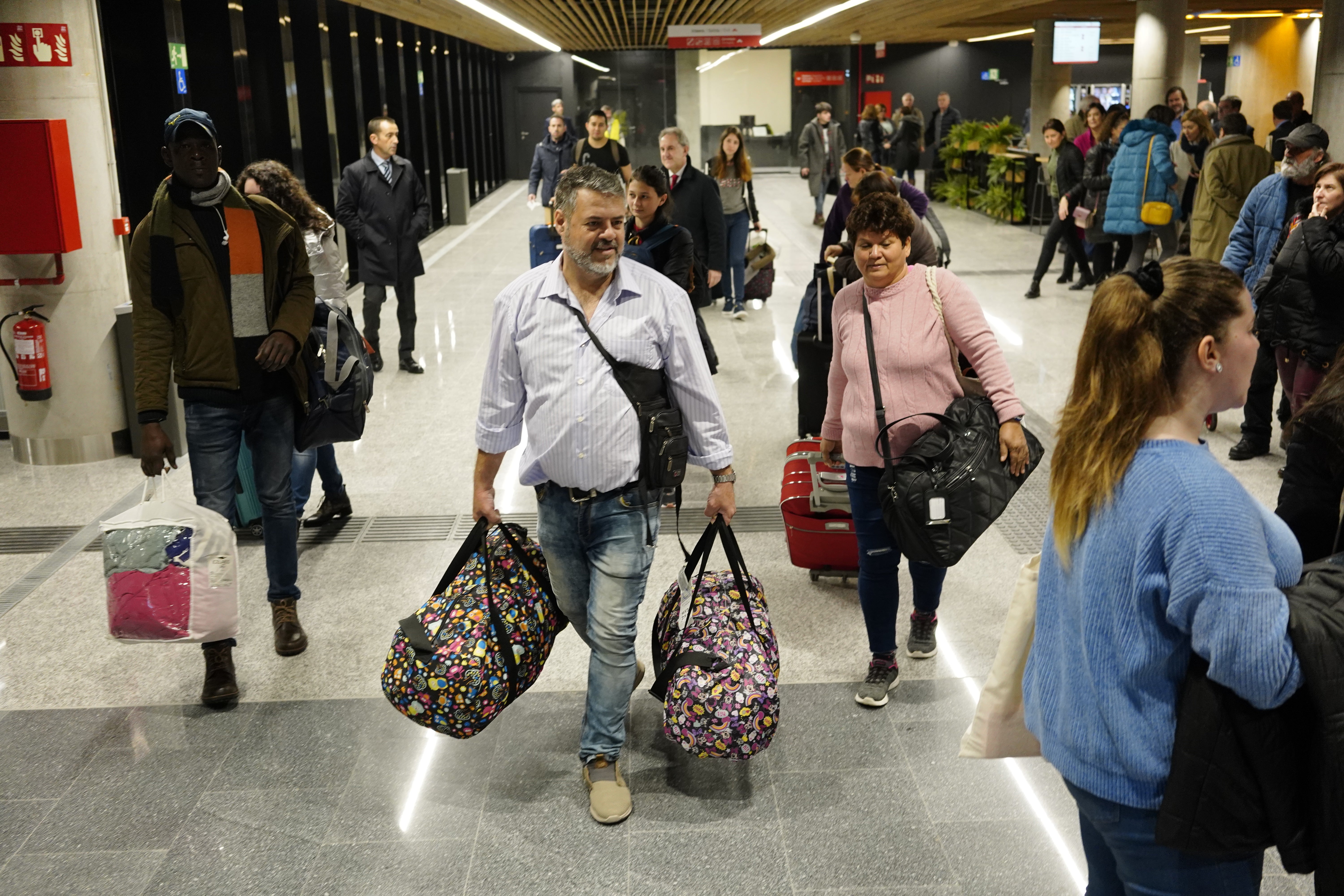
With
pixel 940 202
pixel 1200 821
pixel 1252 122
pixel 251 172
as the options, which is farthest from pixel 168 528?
pixel 1252 122

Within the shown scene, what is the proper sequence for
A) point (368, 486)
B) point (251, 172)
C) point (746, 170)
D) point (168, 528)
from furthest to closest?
point (746, 170) → point (368, 486) → point (251, 172) → point (168, 528)

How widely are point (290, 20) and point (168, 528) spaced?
32.4 ft

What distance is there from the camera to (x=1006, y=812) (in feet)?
10.0

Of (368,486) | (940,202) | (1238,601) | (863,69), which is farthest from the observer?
(863,69)

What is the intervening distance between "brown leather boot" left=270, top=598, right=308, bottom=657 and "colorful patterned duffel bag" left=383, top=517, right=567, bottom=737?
1138mm

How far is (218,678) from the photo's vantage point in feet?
12.2

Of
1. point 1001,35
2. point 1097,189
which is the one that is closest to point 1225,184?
point 1097,189

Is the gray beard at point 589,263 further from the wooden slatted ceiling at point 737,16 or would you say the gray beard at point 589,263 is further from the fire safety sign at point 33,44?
the wooden slatted ceiling at point 737,16

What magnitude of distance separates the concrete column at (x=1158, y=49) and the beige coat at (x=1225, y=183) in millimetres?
7158

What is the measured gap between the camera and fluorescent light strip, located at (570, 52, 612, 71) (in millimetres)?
30750

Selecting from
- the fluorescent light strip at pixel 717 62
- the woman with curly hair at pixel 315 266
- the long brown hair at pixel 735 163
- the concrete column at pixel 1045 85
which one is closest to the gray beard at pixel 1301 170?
the woman with curly hair at pixel 315 266

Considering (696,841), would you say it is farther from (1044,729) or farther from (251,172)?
(251,172)

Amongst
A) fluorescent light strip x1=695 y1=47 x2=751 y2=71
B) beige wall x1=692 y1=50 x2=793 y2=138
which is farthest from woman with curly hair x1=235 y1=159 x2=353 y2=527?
fluorescent light strip x1=695 y1=47 x2=751 y2=71

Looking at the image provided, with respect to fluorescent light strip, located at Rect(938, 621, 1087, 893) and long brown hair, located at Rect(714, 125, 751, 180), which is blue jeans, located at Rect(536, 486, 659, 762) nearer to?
fluorescent light strip, located at Rect(938, 621, 1087, 893)
